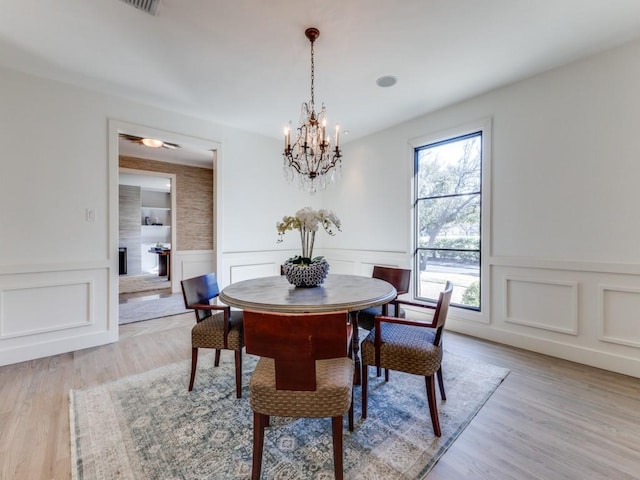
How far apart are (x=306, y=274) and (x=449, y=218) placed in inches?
89.6

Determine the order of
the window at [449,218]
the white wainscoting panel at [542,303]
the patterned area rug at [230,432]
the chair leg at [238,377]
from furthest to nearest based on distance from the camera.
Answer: the window at [449,218] → the white wainscoting panel at [542,303] → the chair leg at [238,377] → the patterned area rug at [230,432]

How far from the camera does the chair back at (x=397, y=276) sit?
2.67 metres

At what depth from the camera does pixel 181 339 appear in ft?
10.3

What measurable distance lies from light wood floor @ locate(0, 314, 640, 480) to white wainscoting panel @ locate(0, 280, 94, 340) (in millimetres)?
311

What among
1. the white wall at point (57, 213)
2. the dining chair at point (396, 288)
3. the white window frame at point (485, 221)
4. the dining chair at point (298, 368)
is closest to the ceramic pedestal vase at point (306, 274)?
the dining chair at point (396, 288)

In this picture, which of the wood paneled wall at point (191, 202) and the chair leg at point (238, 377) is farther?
the wood paneled wall at point (191, 202)

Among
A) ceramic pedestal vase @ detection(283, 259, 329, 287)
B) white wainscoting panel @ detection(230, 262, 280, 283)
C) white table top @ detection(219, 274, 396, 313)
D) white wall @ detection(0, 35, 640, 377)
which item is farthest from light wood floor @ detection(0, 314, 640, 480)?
white wainscoting panel @ detection(230, 262, 280, 283)

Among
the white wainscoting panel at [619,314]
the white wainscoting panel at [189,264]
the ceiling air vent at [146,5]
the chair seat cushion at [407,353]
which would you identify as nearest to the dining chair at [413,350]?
the chair seat cushion at [407,353]

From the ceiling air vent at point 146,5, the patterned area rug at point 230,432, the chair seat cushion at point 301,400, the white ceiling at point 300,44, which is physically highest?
the white ceiling at point 300,44

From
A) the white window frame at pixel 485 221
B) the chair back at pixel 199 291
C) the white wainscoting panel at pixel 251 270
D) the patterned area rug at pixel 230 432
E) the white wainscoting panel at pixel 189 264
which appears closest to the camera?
the patterned area rug at pixel 230 432

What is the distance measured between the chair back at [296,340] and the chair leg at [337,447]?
0.21 meters

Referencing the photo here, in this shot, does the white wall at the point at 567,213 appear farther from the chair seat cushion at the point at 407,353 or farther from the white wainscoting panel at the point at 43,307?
the white wainscoting panel at the point at 43,307

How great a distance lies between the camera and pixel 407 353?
1.64 m

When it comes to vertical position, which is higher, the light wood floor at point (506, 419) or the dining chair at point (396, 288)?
the dining chair at point (396, 288)
